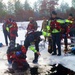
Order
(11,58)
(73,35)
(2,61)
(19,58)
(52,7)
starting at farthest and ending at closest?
(52,7)
(73,35)
(2,61)
(11,58)
(19,58)

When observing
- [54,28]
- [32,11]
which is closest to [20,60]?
[54,28]

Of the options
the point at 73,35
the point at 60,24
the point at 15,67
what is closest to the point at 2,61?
the point at 15,67

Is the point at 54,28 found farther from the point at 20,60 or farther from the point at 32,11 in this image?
the point at 32,11

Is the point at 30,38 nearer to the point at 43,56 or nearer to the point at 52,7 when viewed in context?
the point at 43,56

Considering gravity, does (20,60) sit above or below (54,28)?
below

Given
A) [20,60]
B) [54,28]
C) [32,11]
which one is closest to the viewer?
[20,60]

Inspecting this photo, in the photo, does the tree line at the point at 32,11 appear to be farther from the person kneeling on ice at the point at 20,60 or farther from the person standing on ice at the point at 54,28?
the person kneeling on ice at the point at 20,60

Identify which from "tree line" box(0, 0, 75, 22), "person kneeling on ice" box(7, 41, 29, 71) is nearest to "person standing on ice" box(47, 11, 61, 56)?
Result: "person kneeling on ice" box(7, 41, 29, 71)

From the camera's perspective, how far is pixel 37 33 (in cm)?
930

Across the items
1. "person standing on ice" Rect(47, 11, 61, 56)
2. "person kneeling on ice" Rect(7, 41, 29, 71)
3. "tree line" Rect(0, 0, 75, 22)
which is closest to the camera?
"person kneeling on ice" Rect(7, 41, 29, 71)

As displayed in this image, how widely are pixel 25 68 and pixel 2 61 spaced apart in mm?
2365

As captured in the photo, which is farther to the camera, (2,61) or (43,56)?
(43,56)

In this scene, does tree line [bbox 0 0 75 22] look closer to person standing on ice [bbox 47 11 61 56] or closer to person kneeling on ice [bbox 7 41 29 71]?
person standing on ice [bbox 47 11 61 56]

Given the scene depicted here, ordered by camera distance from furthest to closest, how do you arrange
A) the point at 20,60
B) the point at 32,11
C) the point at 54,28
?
the point at 32,11
the point at 54,28
the point at 20,60
